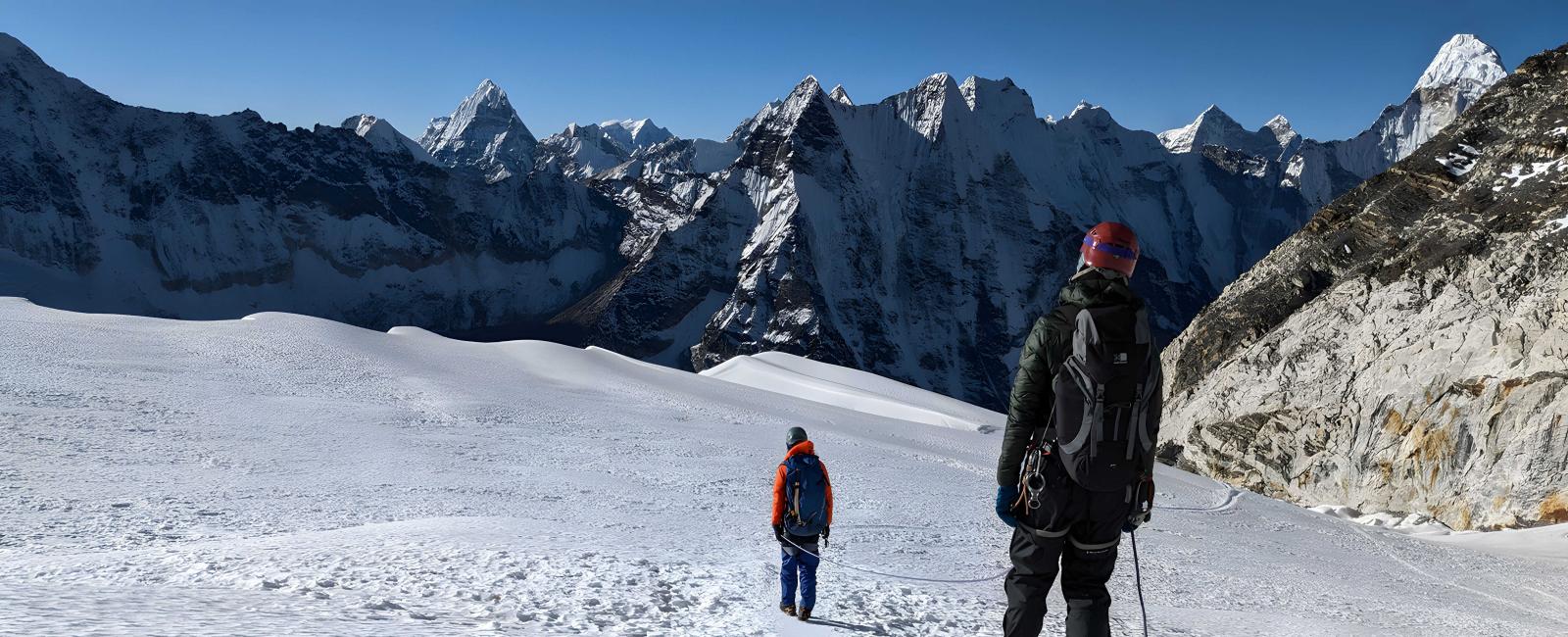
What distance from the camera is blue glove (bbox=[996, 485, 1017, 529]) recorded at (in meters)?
5.25

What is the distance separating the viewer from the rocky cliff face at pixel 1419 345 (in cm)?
2311

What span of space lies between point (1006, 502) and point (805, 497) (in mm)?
2647

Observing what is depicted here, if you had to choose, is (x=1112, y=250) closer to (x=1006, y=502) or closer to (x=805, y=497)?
(x=1006, y=502)

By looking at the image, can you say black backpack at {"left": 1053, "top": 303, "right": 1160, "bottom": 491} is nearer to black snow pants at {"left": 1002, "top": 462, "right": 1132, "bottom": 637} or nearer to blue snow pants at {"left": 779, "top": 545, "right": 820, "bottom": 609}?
black snow pants at {"left": 1002, "top": 462, "right": 1132, "bottom": 637}

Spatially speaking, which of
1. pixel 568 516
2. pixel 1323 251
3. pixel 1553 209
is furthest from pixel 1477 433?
pixel 568 516

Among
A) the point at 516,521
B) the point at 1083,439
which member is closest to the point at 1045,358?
the point at 1083,439

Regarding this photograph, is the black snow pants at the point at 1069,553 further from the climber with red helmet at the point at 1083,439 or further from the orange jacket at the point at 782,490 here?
the orange jacket at the point at 782,490

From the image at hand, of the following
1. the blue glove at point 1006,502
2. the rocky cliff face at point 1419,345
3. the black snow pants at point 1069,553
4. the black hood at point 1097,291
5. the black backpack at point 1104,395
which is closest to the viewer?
the black backpack at point 1104,395

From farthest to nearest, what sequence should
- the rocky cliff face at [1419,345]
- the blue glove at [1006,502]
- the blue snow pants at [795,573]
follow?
1. the rocky cliff face at [1419,345]
2. the blue snow pants at [795,573]
3. the blue glove at [1006,502]

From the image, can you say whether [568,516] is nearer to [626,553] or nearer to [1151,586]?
[626,553]

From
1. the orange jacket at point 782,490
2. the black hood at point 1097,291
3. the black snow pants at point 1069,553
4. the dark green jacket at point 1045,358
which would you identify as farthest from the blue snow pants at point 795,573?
the black hood at point 1097,291

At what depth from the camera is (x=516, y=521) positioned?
1016 cm

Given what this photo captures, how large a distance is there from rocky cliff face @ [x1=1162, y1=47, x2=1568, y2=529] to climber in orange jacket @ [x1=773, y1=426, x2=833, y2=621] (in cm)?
2152

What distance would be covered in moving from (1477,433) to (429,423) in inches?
960
